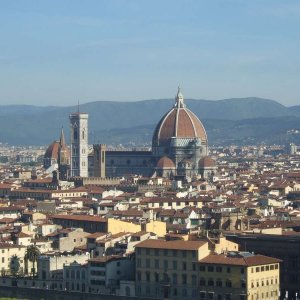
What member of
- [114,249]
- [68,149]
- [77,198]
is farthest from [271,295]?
[68,149]

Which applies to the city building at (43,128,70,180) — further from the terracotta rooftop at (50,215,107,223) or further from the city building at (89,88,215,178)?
the terracotta rooftop at (50,215,107,223)

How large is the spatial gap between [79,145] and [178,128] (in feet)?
38.4

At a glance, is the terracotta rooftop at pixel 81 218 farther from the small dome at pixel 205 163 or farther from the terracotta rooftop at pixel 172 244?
the small dome at pixel 205 163

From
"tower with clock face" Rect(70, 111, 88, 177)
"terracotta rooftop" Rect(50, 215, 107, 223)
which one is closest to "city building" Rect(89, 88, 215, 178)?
"tower with clock face" Rect(70, 111, 88, 177)

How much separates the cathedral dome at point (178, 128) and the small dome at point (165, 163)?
586cm

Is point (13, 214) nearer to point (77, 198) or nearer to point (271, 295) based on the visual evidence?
point (77, 198)

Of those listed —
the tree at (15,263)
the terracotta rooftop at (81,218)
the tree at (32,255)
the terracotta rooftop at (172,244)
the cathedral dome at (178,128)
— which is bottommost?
the tree at (15,263)

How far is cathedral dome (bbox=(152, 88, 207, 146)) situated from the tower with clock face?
28.8 feet

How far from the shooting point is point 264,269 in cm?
5053

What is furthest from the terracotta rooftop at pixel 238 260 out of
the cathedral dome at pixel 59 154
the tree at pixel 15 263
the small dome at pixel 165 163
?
the cathedral dome at pixel 59 154

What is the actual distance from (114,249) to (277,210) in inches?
1163

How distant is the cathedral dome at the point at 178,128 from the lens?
149 meters

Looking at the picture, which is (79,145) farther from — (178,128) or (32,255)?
(32,255)

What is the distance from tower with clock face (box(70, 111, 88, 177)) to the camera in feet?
468
